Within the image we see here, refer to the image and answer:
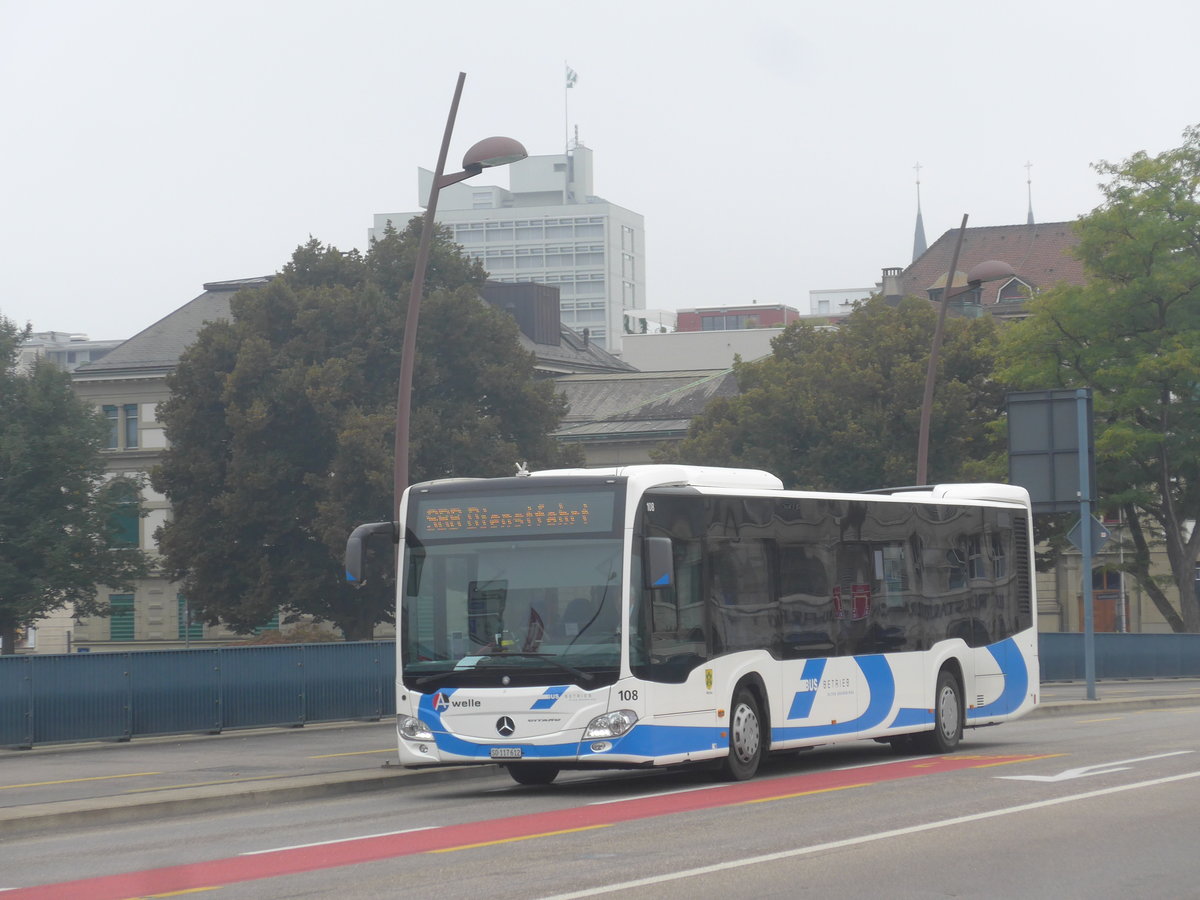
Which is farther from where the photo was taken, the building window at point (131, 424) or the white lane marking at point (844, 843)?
the building window at point (131, 424)

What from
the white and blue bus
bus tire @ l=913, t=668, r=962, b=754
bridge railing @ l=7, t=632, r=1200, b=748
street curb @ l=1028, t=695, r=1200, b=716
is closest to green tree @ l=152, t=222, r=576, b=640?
street curb @ l=1028, t=695, r=1200, b=716

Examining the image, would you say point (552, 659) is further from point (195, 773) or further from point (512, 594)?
point (195, 773)

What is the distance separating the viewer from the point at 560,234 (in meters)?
192

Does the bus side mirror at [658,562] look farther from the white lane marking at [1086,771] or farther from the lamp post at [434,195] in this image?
the lamp post at [434,195]

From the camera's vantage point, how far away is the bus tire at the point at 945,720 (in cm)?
2059

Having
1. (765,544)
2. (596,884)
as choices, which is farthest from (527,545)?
(596,884)

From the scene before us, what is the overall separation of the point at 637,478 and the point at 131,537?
226ft

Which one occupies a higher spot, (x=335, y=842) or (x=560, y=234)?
(x=560, y=234)

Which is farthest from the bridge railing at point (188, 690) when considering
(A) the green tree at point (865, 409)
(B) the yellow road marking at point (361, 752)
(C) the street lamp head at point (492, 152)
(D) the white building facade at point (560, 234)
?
(D) the white building facade at point (560, 234)

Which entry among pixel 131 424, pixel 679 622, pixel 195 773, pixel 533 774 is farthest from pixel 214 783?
pixel 131 424

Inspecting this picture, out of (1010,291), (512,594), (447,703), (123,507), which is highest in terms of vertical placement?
(1010,291)

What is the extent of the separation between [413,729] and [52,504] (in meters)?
45.1

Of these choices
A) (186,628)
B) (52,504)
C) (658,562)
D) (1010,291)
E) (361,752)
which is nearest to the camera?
(658,562)

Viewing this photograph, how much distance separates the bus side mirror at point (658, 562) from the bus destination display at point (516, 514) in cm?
53
